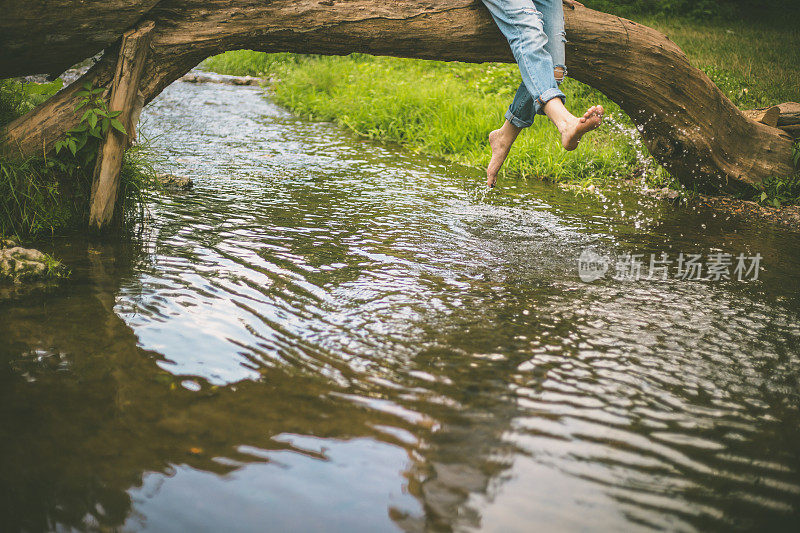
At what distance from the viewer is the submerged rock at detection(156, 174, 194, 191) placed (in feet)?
16.6

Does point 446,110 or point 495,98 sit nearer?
point 446,110

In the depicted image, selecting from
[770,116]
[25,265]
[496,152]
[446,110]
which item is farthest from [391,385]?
[446,110]

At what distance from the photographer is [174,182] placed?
16.8ft

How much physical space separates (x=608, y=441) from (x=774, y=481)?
→ 1.58ft

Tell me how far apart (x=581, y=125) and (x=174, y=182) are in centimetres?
327

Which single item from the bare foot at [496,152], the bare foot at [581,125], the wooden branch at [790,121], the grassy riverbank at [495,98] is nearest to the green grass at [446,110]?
the grassy riverbank at [495,98]

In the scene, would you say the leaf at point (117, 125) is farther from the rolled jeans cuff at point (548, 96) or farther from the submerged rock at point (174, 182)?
the rolled jeans cuff at point (548, 96)

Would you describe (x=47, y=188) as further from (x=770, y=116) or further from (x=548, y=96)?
(x=770, y=116)

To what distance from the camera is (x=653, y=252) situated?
422cm

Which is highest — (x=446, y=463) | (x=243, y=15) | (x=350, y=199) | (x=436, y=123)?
(x=243, y=15)

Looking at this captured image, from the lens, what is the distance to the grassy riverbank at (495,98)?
6672mm

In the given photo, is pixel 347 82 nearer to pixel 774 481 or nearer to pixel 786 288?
pixel 786 288

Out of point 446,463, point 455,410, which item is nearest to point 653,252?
point 455,410

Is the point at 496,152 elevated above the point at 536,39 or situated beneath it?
A: situated beneath
